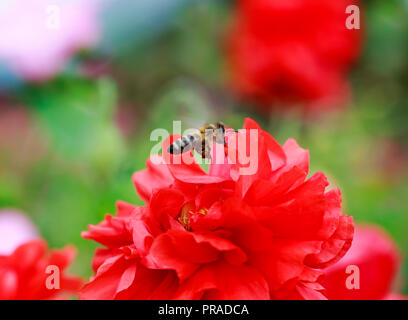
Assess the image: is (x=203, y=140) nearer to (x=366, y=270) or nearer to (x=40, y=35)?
(x=366, y=270)

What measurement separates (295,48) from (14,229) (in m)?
0.47

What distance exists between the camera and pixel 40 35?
0.94 meters

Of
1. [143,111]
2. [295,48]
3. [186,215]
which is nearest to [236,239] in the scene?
[186,215]

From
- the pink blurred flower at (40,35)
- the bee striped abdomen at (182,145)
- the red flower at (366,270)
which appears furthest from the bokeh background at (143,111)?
Answer: the bee striped abdomen at (182,145)

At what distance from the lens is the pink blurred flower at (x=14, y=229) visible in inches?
28.2

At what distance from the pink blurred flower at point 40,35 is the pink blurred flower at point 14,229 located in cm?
24

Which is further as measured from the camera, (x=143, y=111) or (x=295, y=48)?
(x=143, y=111)

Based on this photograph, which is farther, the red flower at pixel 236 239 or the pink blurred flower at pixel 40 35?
the pink blurred flower at pixel 40 35

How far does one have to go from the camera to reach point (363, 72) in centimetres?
128

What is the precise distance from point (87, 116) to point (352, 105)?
580 millimetres

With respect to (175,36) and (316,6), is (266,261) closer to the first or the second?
(316,6)

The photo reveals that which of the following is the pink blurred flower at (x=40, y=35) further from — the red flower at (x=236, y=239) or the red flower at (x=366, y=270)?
the red flower at (x=236, y=239)

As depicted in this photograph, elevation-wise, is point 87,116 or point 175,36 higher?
point 175,36
